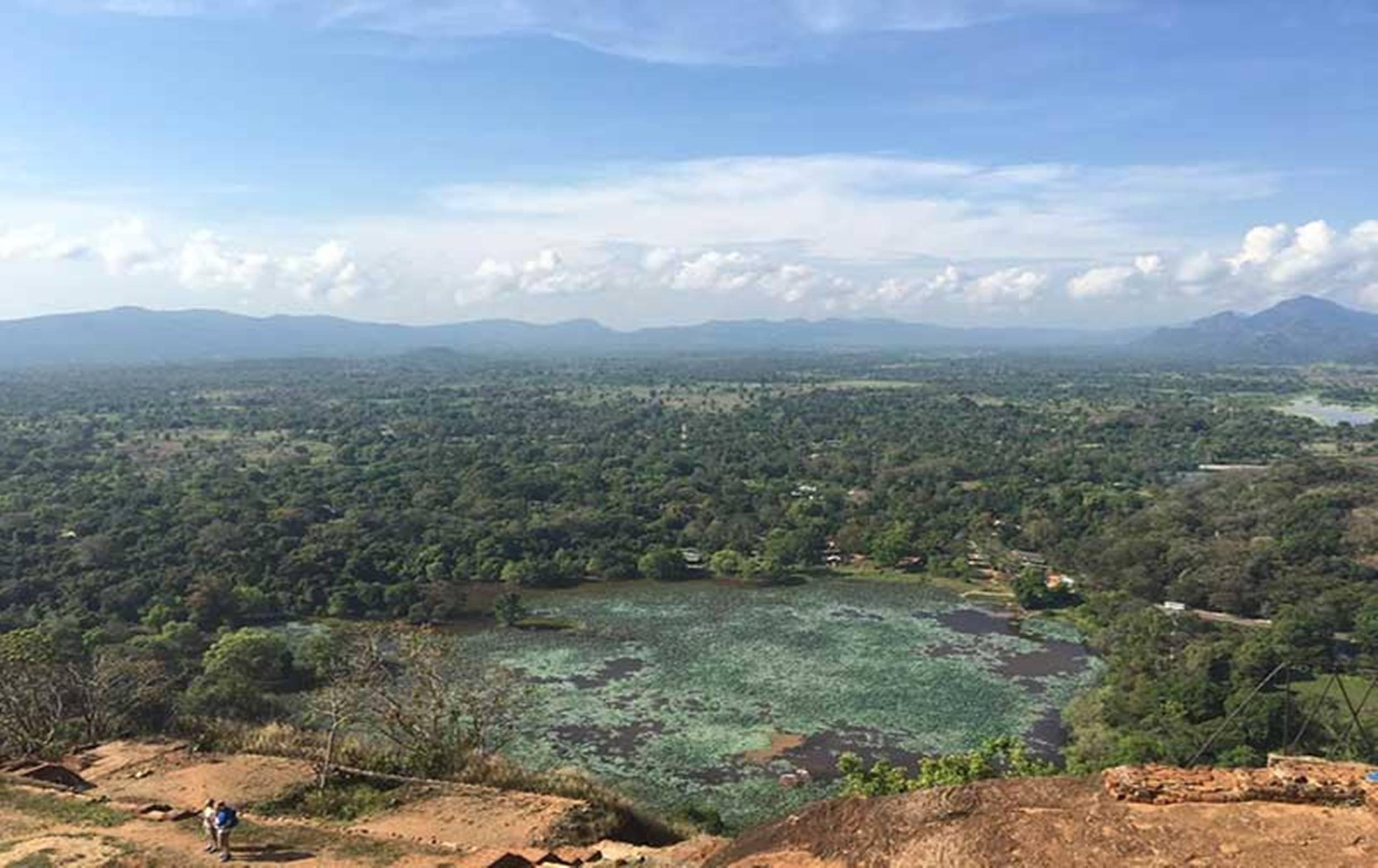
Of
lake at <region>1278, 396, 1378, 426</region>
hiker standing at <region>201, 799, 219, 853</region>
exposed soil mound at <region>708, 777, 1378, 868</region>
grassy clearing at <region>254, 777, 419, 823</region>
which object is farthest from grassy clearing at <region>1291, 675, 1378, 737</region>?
lake at <region>1278, 396, 1378, 426</region>

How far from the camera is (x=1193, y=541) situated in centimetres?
5259

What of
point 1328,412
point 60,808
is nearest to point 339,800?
point 60,808

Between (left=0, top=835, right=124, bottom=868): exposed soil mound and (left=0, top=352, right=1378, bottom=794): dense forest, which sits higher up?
(left=0, top=835, right=124, bottom=868): exposed soil mound

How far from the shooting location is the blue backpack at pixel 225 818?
1220cm

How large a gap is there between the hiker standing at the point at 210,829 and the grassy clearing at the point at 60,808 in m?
1.67

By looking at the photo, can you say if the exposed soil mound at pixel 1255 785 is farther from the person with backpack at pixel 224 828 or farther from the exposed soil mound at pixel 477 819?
the person with backpack at pixel 224 828

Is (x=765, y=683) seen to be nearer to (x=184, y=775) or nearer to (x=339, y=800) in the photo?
(x=339, y=800)

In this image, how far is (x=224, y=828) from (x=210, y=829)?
279 millimetres

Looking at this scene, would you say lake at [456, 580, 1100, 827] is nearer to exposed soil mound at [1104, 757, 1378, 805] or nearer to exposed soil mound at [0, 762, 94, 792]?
exposed soil mound at [0, 762, 94, 792]

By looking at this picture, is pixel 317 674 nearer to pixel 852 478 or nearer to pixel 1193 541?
pixel 1193 541

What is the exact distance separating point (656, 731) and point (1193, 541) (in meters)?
35.8

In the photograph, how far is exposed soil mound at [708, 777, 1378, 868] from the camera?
8812 millimetres

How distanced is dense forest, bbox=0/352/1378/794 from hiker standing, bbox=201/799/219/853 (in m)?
7.31

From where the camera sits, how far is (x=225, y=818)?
40.2ft
